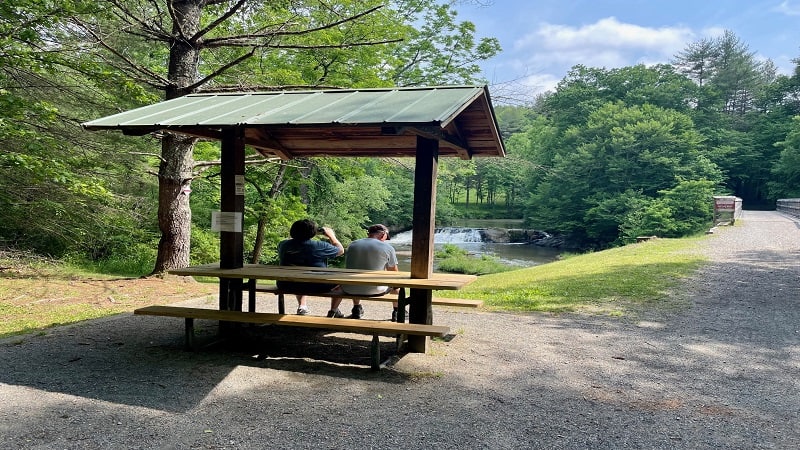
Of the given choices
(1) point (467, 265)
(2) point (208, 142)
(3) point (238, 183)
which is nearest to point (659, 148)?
(1) point (467, 265)

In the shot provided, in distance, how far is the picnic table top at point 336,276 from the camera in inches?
177

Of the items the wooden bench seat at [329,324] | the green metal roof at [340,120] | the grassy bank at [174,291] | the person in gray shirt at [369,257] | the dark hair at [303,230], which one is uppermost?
the green metal roof at [340,120]

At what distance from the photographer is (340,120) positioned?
4109 mm

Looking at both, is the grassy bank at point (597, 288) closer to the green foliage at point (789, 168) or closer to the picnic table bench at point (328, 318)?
the picnic table bench at point (328, 318)

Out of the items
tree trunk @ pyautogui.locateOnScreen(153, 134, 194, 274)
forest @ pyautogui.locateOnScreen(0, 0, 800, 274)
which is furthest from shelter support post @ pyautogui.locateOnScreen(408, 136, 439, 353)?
tree trunk @ pyautogui.locateOnScreen(153, 134, 194, 274)

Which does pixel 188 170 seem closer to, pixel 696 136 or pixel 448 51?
pixel 448 51

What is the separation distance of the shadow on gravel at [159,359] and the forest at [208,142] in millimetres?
2826

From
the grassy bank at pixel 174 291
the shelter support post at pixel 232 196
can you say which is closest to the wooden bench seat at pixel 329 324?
the shelter support post at pixel 232 196

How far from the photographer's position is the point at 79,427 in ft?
10.4

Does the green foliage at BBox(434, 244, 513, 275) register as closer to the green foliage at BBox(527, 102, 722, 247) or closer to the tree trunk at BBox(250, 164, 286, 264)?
the tree trunk at BBox(250, 164, 286, 264)

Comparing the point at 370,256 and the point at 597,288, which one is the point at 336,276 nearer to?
the point at 370,256

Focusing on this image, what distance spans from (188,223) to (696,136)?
3311 centimetres

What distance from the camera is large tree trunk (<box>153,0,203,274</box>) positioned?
8930 millimetres

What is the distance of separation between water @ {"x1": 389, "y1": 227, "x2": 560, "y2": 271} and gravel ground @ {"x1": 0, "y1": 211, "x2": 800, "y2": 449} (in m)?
16.8
